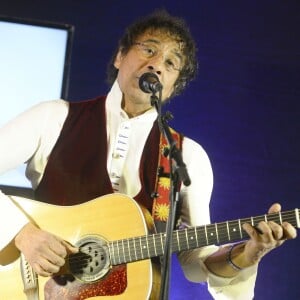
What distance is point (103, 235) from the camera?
199 cm

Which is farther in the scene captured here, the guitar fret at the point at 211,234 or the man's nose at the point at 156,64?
the man's nose at the point at 156,64

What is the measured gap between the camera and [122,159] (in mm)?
2303

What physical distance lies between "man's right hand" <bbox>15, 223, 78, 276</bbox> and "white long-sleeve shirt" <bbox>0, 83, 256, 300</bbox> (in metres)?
0.13

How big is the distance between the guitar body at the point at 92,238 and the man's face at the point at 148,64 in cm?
51

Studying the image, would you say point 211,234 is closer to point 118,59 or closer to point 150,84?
point 150,84

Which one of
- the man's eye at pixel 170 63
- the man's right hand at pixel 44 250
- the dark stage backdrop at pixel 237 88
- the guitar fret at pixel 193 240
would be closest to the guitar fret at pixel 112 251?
the man's right hand at pixel 44 250

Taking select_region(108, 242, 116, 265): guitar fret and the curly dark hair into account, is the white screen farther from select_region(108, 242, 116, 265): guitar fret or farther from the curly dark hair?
select_region(108, 242, 116, 265): guitar fret

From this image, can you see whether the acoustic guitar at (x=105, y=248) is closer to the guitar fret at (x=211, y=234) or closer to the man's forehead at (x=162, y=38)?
the guitar fret at (x=211, y=234)

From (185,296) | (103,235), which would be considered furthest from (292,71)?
(103,235)

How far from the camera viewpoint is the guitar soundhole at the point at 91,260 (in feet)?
6.41

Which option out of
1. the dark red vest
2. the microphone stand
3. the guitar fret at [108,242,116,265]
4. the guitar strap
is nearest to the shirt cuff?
the dark red vest

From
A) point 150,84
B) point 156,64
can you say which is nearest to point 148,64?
point 156,64

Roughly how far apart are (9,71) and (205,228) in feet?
4.65

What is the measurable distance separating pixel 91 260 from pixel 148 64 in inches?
31.9
